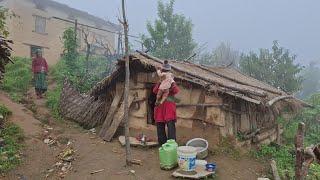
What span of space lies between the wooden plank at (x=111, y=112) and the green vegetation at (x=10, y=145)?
7.24 ft

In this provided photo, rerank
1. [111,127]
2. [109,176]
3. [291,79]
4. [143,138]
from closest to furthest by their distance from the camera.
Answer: [109,176] → [143,138] → [111,127] → [291,79]

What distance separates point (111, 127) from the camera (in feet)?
34.7

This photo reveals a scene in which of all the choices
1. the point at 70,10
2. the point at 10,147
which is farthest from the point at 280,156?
the point at 70,10

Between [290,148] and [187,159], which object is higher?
[187,159]

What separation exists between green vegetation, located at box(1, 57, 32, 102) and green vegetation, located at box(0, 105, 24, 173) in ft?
11.1

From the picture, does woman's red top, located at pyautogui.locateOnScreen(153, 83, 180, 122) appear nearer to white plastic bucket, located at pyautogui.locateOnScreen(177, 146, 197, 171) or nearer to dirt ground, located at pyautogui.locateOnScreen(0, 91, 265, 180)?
dirt ground, located at pyautogui.locateOnScreen(0, 91, 265, 180)

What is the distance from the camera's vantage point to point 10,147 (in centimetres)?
905

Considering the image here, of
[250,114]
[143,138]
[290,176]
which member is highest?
[250,114]

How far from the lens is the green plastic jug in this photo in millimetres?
7766

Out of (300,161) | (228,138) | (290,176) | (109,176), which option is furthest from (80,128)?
(300,161)

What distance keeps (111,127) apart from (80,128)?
154 cm

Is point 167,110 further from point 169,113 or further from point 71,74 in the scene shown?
point 71,74

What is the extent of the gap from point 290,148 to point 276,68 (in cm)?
1128

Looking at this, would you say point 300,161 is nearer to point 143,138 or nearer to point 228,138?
point 228,138
